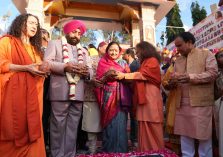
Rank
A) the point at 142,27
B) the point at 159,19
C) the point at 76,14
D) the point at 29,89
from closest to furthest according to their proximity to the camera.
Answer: the point at 29,89 → the point at 142,27 → the point at 76,14 → the point at 159,19

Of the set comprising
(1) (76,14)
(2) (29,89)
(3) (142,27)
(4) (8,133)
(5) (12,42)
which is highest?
(1) (76,14)

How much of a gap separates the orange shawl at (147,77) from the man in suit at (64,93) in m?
0.70

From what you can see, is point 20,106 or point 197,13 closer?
point 20,106

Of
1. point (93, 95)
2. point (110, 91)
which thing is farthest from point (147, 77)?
point (93, 95)

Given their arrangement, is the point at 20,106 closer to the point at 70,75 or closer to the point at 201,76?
the point at 70,75

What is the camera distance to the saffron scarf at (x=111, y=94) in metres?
3.24

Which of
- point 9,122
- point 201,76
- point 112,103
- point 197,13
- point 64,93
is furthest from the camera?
point 197,13

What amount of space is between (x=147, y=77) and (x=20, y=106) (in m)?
1.64

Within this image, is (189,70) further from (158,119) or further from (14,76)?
(14,76)

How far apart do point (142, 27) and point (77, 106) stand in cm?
Answer: 762

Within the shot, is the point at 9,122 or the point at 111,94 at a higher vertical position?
the point at 111,94

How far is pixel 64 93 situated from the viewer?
2.92 m

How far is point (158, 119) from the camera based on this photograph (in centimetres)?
324

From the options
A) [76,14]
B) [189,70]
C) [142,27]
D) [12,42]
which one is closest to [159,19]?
[142,27]
